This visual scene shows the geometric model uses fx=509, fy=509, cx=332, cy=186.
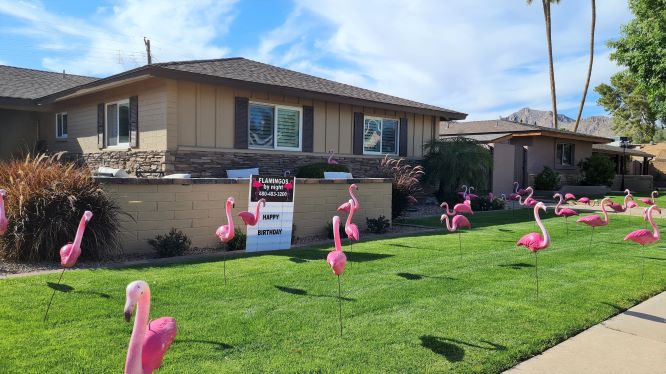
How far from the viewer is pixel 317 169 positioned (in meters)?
14.5

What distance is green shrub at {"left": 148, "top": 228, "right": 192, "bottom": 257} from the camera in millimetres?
8164

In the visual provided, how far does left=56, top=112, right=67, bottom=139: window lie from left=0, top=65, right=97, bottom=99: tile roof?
908 millimetres

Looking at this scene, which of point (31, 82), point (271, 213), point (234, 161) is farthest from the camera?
point (31, 82)

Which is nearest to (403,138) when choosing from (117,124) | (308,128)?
(308,128)

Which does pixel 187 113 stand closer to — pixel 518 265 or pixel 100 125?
pixel 100 125

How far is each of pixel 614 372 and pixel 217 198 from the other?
274 inches

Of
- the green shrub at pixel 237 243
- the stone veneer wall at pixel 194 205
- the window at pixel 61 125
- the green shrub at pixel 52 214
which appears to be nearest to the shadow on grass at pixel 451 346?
the green shrub at pixel 237 243

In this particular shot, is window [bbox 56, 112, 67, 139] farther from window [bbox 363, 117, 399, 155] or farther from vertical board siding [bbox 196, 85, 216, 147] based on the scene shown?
window [bbox 363, 117, 399, 155]

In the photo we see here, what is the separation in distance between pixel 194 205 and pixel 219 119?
4976mm

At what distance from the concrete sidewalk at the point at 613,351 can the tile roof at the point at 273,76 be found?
10440 millimetres

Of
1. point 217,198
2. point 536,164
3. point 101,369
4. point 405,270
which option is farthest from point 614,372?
point 536,164

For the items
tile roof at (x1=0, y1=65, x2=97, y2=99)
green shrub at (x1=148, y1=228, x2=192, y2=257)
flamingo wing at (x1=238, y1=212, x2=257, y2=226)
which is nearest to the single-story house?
flamingo wing at (x1=238, y1=212, x2=257, y2=226)

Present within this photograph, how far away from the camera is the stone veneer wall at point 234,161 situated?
12875mm

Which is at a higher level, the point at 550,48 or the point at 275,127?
the point at 550,48
